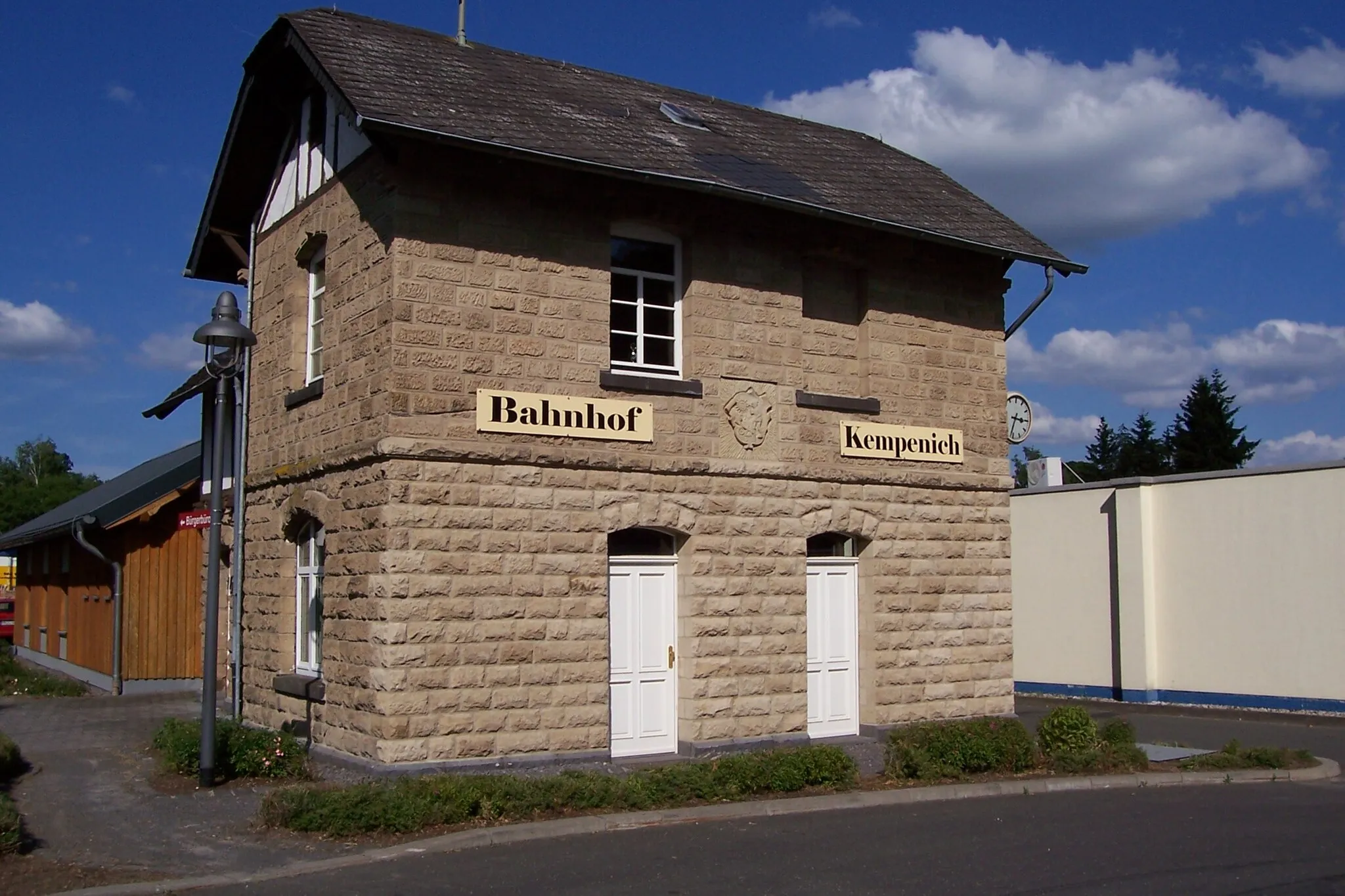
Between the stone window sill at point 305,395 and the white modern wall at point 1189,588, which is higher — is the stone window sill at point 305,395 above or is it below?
above

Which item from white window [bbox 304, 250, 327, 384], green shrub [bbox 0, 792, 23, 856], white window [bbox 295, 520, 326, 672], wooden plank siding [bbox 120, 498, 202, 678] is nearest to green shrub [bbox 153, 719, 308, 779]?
white window [bbox 295, 520, 326, 672]

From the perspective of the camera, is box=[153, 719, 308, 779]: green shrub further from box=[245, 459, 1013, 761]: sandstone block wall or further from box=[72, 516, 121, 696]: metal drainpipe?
box=[72, 516, 121, 696]: metal drainpipe

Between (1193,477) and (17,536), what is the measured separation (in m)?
21.4

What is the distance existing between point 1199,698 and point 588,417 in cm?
1236

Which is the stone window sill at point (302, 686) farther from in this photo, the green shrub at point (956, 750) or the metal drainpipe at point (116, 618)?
the metal drainpipe at point (116, 618)

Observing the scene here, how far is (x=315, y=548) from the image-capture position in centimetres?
1351

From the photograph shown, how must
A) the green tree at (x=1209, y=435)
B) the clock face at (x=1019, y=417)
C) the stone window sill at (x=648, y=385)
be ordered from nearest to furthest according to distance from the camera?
the stone window sill at (x=648, y=385), the clock face at (x=1019, y=417), the green tree at (x=1209, y=435)

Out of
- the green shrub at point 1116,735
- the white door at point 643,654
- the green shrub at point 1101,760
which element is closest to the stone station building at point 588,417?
the white door at point 643,654

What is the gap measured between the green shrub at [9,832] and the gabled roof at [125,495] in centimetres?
1048

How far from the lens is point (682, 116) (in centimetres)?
1592

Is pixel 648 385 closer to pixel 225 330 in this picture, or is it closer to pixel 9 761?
pixel 225 330

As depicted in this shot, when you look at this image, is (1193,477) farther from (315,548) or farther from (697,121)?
(315,548)

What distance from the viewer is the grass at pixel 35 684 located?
20.6 metres

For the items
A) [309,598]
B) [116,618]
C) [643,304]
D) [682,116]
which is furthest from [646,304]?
[116,618]
